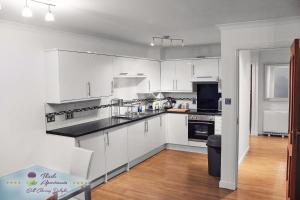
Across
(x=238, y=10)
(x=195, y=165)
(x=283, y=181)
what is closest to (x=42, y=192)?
(x=238, y=10)

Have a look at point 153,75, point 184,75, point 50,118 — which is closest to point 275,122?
point 184,75

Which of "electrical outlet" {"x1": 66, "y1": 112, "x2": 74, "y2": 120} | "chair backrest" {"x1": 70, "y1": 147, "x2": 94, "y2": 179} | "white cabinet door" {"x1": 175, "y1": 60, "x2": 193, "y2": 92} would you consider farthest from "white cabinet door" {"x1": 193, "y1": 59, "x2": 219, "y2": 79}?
"chair backrest" {"x1": 70, "y1": 147, "x2": 94, "y2": 179}

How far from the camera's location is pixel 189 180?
405 cm

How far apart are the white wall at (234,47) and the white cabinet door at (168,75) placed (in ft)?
7.71

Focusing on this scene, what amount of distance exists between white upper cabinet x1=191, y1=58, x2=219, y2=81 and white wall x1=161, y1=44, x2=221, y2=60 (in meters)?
0.46

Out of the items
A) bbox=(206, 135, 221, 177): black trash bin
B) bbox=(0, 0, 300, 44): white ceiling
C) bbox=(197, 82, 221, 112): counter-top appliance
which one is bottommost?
bbox=(206, 135, 221, 177): black trash bin

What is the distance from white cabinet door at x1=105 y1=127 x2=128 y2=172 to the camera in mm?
3990

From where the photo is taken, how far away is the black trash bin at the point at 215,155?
4109 mm

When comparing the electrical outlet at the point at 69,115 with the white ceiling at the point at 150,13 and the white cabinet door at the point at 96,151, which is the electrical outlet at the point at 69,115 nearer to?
the white cabinet door at the point at 96,151

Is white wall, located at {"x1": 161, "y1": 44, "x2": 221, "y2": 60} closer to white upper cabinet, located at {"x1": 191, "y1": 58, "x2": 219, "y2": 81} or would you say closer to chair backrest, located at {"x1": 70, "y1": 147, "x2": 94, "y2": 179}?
white upper cabinet, located at {"x1": 191, "y1": 58, "x2": 219, "y2": 81}

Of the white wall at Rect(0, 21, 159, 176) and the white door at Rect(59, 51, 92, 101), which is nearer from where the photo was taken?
the white wall at Rect(0, 21, 159, 176)

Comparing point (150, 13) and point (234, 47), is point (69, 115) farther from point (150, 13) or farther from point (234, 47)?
point (234, 47)

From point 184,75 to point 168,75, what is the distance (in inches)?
15.9

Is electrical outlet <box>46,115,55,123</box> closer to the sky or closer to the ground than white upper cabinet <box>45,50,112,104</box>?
closer to the ground
